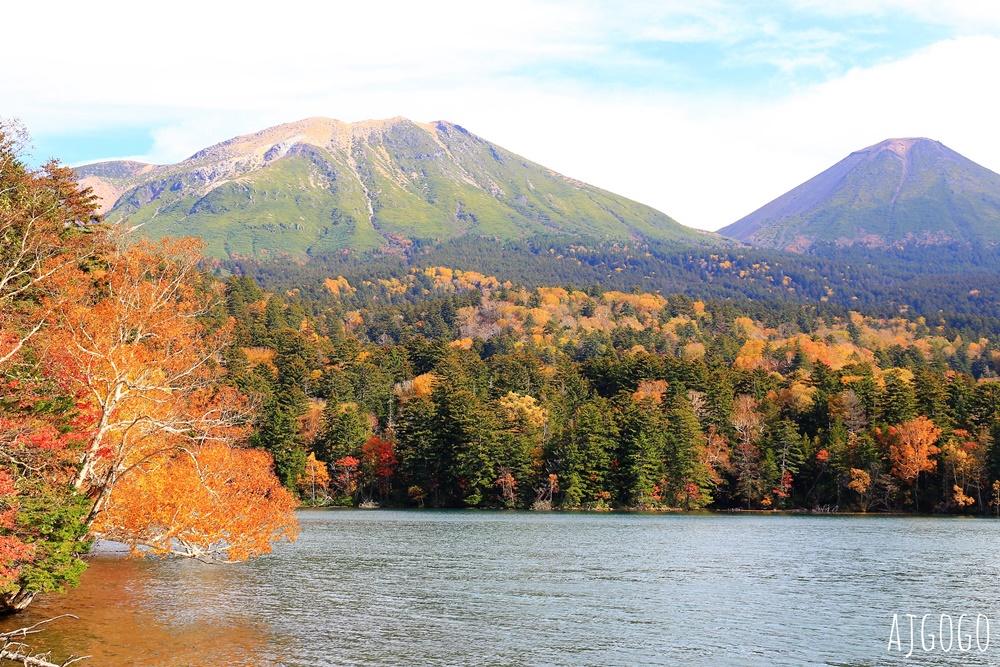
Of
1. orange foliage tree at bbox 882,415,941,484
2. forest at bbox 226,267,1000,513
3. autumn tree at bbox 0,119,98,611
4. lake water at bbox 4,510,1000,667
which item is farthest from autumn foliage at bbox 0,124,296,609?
orange foliage tree at bbox 882,415,941,484

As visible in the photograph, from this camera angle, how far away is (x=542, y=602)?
127 feet

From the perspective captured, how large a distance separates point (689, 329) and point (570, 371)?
69.3 metres

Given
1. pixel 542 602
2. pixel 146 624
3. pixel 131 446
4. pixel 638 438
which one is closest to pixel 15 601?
pixel 146 624

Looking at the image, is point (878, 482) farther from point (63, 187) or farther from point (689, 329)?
point (689, 329)

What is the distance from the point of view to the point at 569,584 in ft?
143

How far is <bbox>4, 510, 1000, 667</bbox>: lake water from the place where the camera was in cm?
2923

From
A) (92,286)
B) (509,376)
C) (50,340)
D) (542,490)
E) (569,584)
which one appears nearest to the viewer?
(50,340)

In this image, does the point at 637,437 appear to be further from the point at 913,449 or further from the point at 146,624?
the point at 146,624

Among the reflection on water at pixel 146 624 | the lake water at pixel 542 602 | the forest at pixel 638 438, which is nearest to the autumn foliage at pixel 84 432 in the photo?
the reflection on water at pixel 146 624

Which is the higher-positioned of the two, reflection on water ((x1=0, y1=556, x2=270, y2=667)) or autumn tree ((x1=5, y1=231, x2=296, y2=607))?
autumn tree ((x1=5, y1=231, x2=296, y2=607))

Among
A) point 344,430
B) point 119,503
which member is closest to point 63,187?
point 119,503

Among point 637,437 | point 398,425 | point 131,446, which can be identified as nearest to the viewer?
point 131,446

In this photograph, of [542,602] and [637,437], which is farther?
[637,437]

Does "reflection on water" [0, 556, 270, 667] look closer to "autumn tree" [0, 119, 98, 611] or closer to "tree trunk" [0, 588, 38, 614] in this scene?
"tree trunk" [0, 588, 38, 614]
